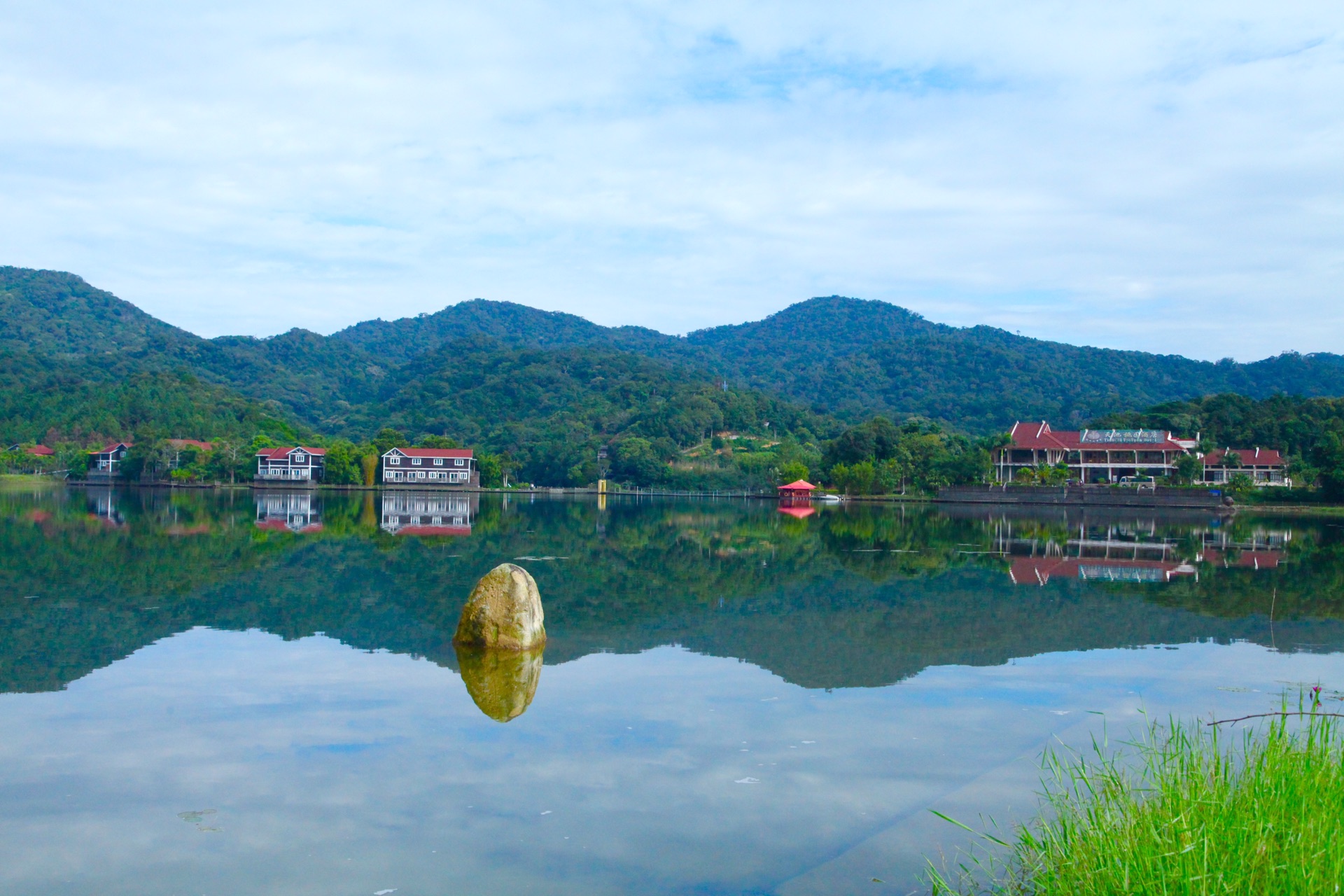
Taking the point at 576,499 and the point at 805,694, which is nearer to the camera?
the point at 805,694

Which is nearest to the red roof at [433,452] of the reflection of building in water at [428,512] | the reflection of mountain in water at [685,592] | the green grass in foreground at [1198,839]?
the reflection of building in water at [428,512]

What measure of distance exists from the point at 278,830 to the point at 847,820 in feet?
11.2

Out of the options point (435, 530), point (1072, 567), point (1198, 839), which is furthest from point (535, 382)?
point (1198, 839)

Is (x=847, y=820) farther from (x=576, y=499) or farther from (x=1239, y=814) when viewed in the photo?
(x=576, y=499)

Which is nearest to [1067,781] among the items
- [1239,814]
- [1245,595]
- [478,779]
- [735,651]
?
[1239,814]

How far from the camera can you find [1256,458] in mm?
68750

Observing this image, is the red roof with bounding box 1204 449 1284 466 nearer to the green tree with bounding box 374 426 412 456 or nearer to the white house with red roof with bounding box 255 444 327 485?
the green tree with bounding box 374 426 412 456

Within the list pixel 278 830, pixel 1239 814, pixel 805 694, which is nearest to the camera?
pixel 1239 814

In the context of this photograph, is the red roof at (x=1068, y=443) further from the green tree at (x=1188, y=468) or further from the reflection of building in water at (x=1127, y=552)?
the reflection of building in water at (x=1127, y=552)

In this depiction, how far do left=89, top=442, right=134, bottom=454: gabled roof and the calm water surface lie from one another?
74901 mm

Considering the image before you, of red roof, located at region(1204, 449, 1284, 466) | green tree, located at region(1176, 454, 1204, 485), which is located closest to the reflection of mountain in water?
green tree, located at region(1176, 454, 1204, 485)

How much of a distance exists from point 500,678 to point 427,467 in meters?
75.8

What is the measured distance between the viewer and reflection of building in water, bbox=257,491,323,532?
1191 inches

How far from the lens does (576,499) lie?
66.8 metres
